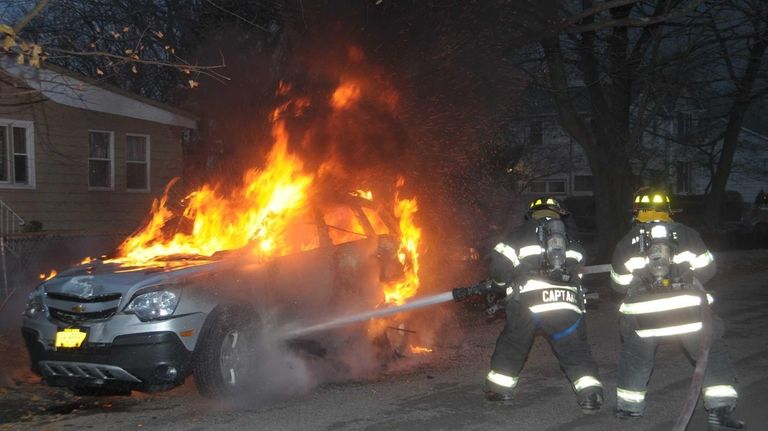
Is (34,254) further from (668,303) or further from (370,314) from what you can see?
(668,303)

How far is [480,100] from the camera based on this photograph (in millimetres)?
10836

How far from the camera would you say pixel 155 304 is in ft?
21.0

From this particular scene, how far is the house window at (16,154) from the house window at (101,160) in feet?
4.42

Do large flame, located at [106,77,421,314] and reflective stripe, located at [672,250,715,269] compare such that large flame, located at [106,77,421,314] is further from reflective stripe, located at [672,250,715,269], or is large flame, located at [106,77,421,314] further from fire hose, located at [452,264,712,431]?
fire hose, located at [452,264,712,431]

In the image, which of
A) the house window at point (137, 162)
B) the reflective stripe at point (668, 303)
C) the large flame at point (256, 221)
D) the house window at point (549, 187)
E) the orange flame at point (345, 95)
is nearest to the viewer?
the reflective stripe at point (668, 303)

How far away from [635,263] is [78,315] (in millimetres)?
4372

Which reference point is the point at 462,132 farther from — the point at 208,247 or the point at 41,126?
the point at 41,126

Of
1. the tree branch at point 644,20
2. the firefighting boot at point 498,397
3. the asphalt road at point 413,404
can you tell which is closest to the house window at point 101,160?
the asphalt road at point 413,404

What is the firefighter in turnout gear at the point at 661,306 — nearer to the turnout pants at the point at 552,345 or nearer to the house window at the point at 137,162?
the turnout pants at the point at 552,345

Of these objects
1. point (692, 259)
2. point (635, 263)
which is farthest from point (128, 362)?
point (692, 259)

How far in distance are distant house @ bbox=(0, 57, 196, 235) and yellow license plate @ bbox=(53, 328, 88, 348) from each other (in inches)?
320

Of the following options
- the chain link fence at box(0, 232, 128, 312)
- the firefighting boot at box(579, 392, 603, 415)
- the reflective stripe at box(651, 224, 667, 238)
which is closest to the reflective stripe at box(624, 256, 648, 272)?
the reflective stripe at box(651, 224, 667, 238)

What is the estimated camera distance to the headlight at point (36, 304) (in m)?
6.73

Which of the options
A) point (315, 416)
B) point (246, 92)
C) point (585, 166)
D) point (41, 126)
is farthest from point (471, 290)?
point (585, 166)
